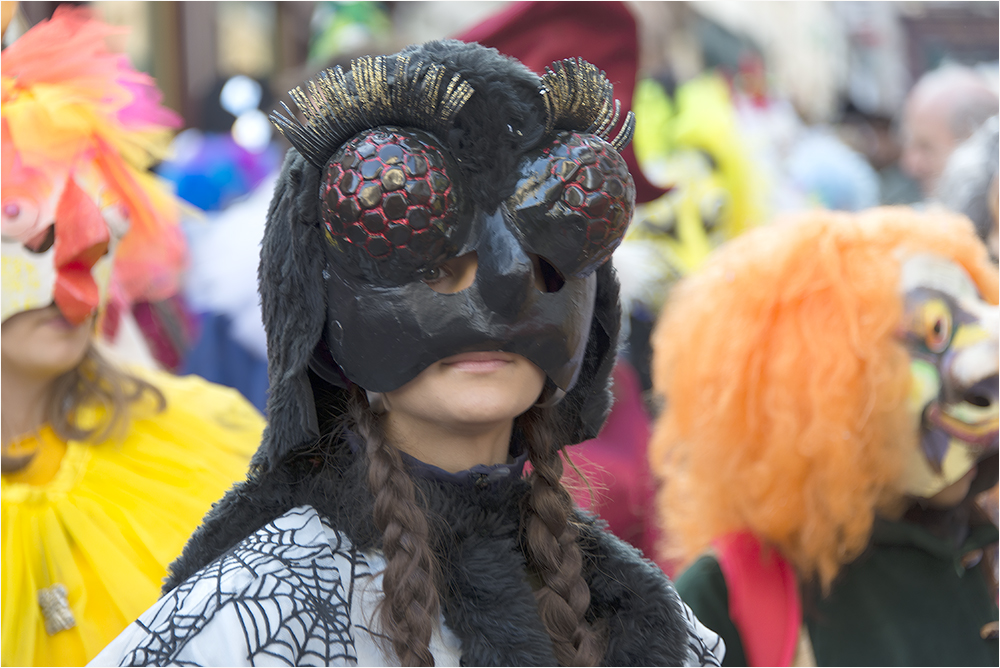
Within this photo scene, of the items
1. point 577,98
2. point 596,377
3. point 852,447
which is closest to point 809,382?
point 852,447

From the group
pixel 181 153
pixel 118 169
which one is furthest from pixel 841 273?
pixel 181 153

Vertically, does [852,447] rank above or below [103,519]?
above

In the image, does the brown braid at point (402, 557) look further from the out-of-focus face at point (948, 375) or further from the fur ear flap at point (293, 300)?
the out-of-focus face at point (948, 375)

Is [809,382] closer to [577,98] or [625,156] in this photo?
[625,156]

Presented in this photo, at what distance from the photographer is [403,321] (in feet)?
4.04

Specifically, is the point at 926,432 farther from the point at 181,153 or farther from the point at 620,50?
the point at 181,153

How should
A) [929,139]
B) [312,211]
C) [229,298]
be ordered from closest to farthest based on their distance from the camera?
1. [312,211]
2. [229,298]
3. [929,139]

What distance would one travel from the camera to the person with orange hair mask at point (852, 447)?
202 cm

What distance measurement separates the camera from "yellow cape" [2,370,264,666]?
166 centimetres

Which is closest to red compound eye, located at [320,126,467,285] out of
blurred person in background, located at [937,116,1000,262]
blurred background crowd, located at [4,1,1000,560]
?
blurred background crowd, located at [4,1,1000,560]

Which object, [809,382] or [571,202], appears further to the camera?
[809,382]

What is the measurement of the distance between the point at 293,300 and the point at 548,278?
33cm

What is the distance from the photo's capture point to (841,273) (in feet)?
7.00

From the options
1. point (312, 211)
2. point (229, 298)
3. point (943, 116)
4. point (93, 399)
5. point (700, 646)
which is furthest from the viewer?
point (943, 116)
